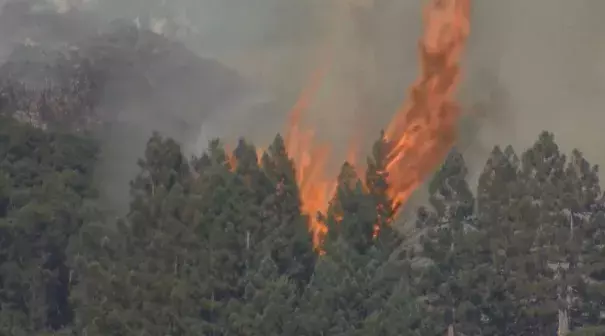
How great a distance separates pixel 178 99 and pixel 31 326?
11071 mm

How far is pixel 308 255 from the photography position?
20859 millimetres

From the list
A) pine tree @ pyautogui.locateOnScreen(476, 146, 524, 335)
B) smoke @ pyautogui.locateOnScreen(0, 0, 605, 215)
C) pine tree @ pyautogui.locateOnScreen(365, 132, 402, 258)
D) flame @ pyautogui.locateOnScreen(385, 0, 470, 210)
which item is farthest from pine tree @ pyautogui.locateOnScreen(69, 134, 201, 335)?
flame @ pyautogui.locateOnScreen(385, 0, 470, 210)

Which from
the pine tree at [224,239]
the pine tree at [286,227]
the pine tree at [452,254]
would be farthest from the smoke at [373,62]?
the pine tree at [224,239]

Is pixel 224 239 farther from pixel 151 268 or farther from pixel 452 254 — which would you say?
pixel 452 254

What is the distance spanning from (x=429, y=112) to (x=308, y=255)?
8922 millimetres

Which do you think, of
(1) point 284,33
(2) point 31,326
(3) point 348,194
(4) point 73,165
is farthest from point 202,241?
(1) point 284,33

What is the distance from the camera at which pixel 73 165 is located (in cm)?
2483

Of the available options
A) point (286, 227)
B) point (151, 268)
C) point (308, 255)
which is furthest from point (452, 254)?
point (151, 268)

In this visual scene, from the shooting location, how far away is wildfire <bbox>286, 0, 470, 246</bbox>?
27906mm

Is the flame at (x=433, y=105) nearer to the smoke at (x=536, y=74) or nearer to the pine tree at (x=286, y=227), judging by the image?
the smoke at (x=536, y=74)

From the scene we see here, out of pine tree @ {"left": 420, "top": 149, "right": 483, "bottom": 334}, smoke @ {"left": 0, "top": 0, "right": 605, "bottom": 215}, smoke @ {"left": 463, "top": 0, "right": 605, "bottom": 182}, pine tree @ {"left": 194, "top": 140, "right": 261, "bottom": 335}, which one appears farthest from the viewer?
smoke @ {"left": 0, "top": 0, "right": 605, "bottom": 215}

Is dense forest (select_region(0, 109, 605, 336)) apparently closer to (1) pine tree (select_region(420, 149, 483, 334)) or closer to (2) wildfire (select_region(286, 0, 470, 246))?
(1) pine tree (select_region(420, 149, 483, 334))

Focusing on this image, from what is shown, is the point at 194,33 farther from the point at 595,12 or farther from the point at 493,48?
the point at 595,12

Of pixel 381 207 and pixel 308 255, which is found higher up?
pixel 381 207
